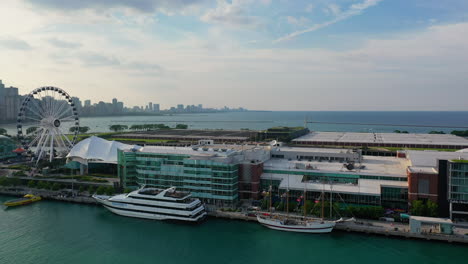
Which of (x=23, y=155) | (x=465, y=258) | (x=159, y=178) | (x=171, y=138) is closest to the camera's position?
(x=465, y=258)

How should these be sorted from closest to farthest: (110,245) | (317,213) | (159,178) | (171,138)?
(110,245), (317,213), (159,178), (171,138)

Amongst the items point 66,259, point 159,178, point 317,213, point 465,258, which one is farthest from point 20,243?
point 465,258

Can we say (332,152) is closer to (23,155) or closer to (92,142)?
(92,142)

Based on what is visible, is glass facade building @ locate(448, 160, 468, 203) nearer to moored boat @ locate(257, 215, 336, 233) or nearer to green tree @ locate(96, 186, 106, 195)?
moored boat @ locate(257, 215, 336, 233)

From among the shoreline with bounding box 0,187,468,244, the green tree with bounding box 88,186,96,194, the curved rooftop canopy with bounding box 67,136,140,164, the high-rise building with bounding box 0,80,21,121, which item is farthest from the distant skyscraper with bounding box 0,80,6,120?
the shoreline with bounding box 0,187,468,244

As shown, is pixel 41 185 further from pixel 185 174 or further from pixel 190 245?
pixel 190 245

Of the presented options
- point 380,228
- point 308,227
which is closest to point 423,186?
point 380,228
